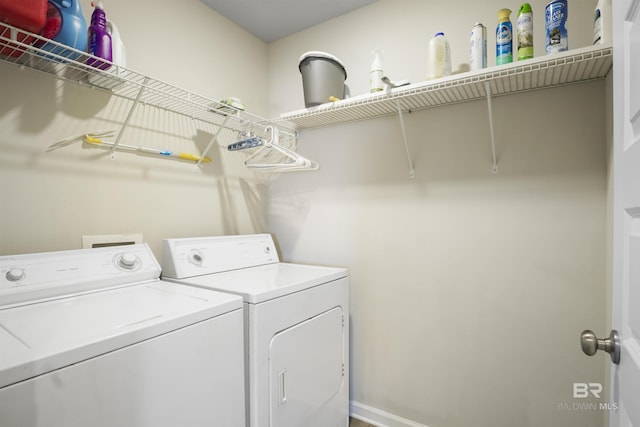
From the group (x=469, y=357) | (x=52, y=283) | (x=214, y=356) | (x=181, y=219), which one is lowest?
(x=469, y=357)

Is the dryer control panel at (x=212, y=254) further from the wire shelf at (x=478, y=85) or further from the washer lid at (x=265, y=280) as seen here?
the wire shelf at (x=478, y=85)

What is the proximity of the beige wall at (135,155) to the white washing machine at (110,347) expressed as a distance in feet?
0.79

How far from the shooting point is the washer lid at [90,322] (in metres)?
0.72

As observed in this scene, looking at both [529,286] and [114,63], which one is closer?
[114,63]

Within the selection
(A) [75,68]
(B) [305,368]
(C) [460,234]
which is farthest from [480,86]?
(A) [75,68]

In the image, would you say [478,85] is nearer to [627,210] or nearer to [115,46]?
[627,210]

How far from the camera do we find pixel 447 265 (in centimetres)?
173

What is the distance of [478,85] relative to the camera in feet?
4.85

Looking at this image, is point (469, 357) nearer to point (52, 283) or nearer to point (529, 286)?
point (529, 286)

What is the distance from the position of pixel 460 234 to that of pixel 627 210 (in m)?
1.03

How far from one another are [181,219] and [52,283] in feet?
2.44

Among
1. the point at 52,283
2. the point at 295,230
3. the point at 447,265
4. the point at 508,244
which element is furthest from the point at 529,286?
the point at 52,283

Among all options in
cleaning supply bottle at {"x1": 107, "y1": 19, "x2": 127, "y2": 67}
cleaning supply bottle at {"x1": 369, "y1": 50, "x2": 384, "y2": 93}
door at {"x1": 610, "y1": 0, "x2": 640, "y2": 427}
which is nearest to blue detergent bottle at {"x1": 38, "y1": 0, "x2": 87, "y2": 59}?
cleaning supply bottle at {"x1": 107, "y1": 19, "x2": 127, "y2": 67}

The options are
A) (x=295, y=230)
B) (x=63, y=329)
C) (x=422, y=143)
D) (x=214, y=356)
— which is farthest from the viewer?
(x=295, y=230)
